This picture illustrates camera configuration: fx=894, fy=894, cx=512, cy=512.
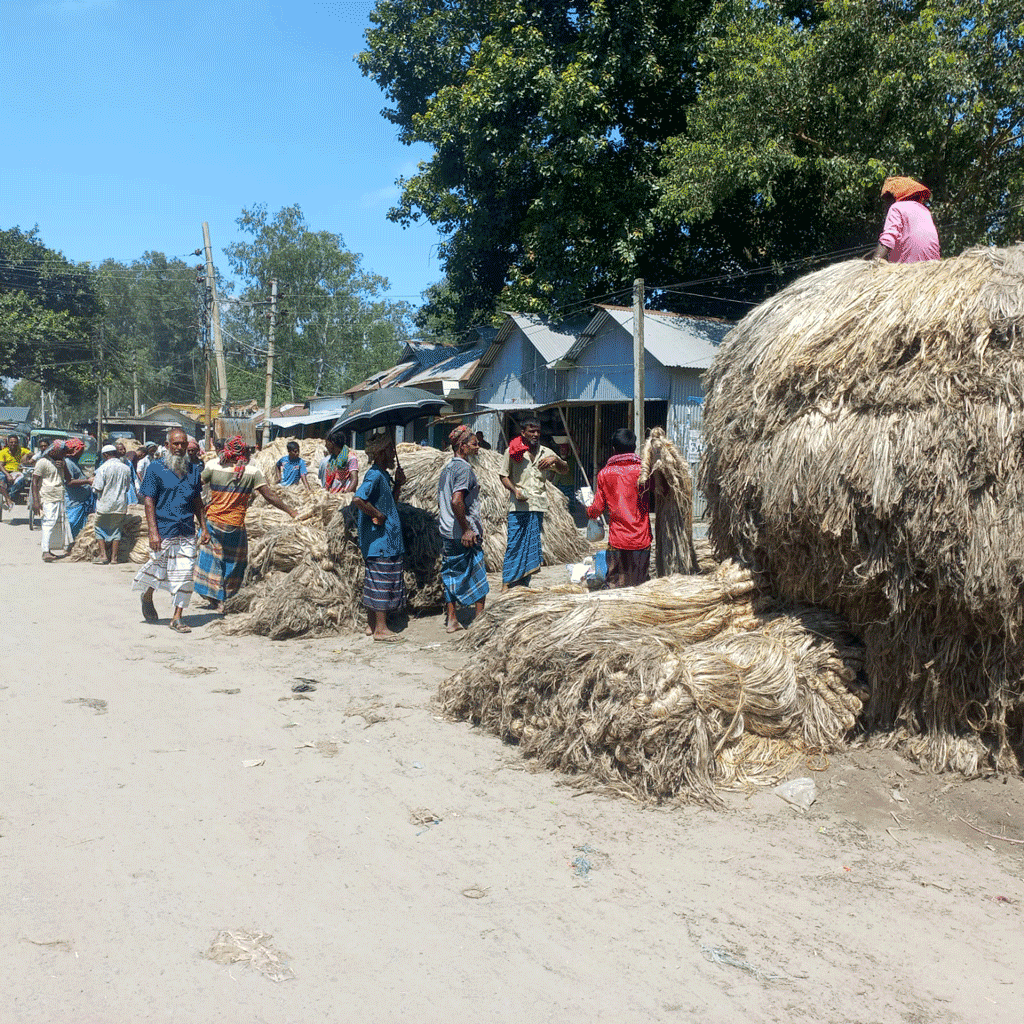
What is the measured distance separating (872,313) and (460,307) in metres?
21.9

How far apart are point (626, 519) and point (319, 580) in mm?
2957

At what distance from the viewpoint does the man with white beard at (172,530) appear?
8.19 meters

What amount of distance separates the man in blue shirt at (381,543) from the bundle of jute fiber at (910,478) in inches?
137

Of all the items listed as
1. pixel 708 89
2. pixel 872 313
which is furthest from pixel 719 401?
pixel 708 89

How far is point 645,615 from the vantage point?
5.09m

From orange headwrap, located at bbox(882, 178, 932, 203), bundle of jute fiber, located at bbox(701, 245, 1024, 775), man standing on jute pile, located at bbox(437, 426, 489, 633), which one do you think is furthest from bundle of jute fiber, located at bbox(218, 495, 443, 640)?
orange headwrap, located at bbox(882, 178, 932, 203)

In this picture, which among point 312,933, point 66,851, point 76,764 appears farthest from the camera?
point 76,764

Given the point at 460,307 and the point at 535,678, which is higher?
the point at 460,307

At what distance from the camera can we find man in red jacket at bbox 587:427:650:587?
6844 mm

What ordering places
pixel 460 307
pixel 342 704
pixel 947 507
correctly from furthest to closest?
1. pixel 460 307
2. pixel 342 704
3. pixel 947 507

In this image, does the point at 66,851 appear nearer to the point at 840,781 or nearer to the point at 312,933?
the point at 312,933

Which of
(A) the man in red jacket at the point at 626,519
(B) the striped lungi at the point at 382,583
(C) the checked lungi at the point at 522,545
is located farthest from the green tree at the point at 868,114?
(B) the striped lungi at the point at 382,583

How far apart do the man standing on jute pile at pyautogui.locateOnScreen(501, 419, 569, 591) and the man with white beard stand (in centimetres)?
295

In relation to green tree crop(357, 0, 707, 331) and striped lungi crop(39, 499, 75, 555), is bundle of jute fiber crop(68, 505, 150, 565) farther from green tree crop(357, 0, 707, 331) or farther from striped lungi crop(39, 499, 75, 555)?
green tree crop(357, 0, 707, 331)
